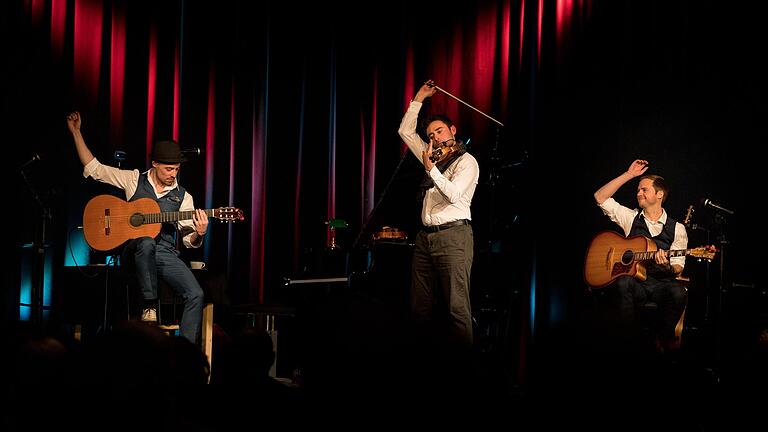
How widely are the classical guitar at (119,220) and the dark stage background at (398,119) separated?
0.50 metres

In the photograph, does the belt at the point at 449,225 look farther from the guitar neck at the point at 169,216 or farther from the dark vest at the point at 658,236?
the guitar neck at the point at 169,216

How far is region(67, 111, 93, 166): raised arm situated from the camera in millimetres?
5367

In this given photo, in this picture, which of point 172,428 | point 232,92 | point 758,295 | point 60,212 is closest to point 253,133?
point 232,92

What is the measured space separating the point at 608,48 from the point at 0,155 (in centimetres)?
473

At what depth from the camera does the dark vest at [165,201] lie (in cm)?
535

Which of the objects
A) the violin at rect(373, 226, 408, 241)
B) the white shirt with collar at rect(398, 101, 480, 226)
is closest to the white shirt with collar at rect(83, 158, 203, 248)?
the violin at rect(373, 226, 408, 241)

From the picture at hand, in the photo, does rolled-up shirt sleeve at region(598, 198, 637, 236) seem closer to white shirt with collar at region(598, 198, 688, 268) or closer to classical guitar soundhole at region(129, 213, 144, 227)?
white shirt with collar at region(598, 198, 688, 268)

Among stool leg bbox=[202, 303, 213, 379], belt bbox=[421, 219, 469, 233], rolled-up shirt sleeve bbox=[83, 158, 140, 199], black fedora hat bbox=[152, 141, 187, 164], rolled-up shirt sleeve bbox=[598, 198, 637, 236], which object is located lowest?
stool leg bbox=[202, 303, 213, 379]

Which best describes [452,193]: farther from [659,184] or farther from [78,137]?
[78,137]

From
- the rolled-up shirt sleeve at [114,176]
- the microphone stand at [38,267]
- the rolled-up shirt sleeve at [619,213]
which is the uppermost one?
the rolled-up shirt sleeve at [114,176]

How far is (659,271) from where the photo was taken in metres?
5.28

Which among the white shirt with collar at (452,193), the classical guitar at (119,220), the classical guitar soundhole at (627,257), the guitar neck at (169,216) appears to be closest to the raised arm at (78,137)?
the classical guitar at (119,220)

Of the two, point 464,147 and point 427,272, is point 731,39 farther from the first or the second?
point 427,272

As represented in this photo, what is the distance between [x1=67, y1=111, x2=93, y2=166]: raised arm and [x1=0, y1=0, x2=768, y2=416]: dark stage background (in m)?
0.48
